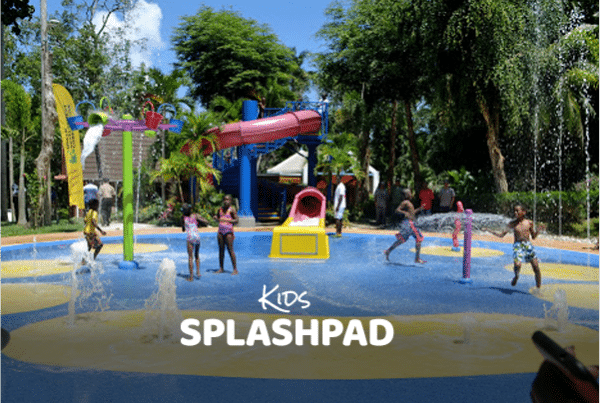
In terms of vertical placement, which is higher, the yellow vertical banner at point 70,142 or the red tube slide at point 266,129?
the red tube slide at point 266,129

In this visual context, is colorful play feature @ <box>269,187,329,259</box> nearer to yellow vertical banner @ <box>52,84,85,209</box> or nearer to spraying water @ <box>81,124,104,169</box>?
spraying water @ <box>81,124,104,169</box>

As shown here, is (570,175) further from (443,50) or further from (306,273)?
(306,273)

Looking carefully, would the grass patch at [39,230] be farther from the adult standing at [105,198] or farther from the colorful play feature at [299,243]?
the colorful play feature at [299,243]

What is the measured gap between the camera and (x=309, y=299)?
8367mm

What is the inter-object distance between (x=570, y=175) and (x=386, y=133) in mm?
17543

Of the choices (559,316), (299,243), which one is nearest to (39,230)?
(299,243)

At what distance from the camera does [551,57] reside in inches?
741

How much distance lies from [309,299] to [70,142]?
7006mm

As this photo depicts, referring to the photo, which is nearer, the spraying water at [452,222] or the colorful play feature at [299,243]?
the colorful play feature at [299,243]

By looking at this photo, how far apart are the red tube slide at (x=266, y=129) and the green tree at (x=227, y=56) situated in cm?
1356

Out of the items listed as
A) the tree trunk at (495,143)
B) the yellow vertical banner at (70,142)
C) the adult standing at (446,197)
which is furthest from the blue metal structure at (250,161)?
the yellow vertical banner at (70,142)

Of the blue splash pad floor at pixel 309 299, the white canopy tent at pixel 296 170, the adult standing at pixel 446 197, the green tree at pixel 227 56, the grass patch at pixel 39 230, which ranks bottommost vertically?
the blue splash pad floor at pixel 309 299

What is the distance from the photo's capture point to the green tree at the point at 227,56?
3547 cm

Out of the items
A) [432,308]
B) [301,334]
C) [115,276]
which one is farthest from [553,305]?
[115,276]
